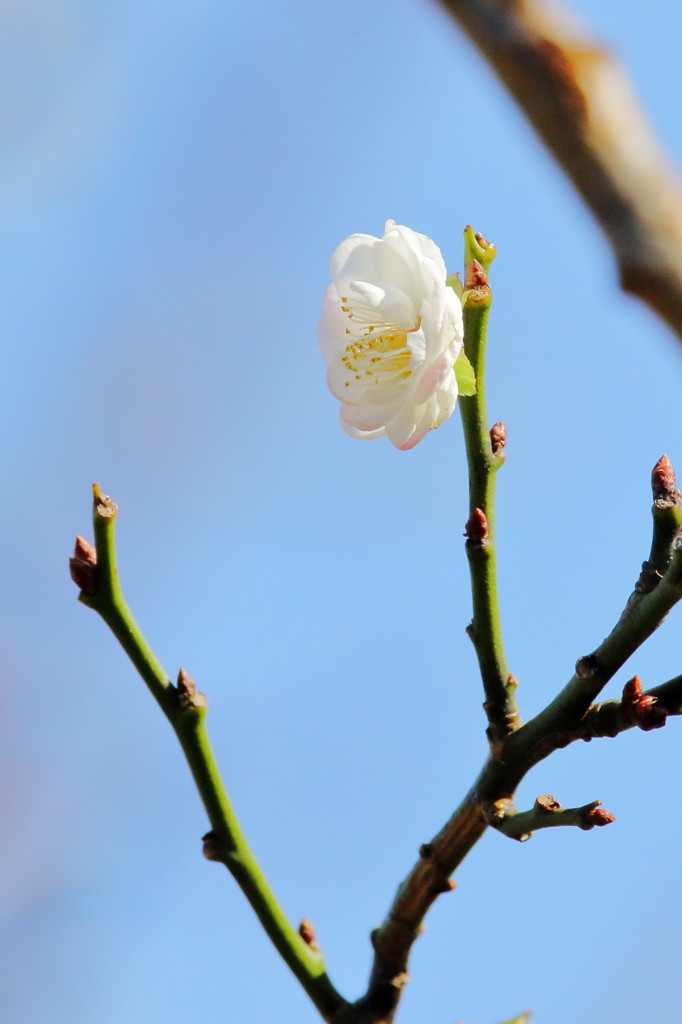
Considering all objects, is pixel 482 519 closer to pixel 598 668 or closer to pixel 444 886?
pixel 598 668

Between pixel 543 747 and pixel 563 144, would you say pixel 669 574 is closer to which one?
pixel 543 747

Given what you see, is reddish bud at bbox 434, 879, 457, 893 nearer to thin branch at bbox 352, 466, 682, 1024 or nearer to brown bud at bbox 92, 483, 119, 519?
thin branch at bbox 352, 466, 682, 1024

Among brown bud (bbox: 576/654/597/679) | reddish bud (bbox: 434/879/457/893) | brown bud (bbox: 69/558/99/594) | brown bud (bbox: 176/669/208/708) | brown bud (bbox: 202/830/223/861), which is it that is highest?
brown bud (bbox: 69/558/99/594)

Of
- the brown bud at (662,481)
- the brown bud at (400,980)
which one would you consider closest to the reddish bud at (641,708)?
the brown bud at (662,481)

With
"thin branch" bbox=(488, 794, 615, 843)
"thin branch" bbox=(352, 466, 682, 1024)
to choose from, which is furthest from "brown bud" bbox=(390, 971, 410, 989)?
"thin branch" bbox=(488, 794, 615, 843)

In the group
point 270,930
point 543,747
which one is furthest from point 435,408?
point 270,930

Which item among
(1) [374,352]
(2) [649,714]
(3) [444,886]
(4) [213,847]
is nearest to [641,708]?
(2) [649,714]
